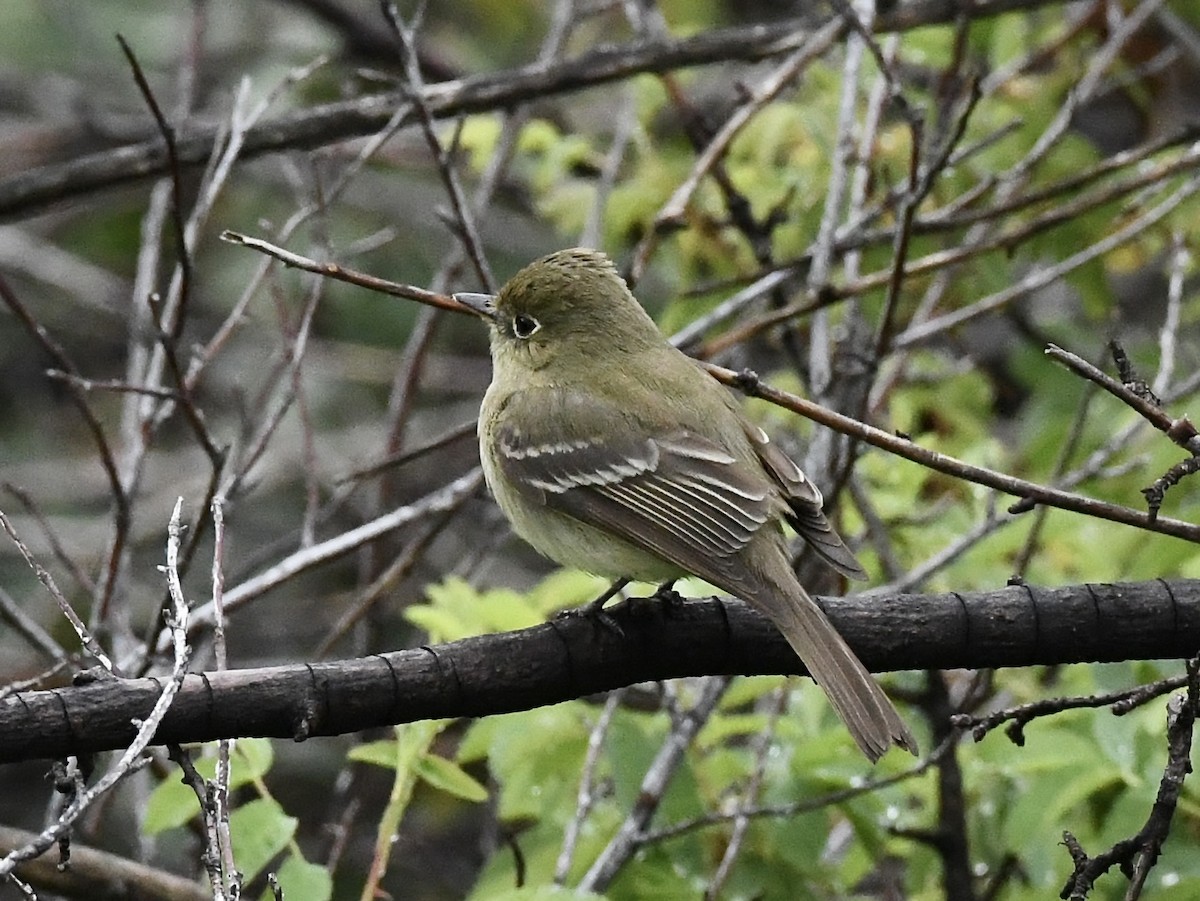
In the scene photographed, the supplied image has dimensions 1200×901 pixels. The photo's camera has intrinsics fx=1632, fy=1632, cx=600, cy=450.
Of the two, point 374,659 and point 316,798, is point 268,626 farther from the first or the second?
point 374,659

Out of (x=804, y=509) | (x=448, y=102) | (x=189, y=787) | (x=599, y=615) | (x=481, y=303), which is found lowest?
(x=189, y=787)

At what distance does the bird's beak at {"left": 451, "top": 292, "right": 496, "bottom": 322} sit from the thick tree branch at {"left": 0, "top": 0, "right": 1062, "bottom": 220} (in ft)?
2.54

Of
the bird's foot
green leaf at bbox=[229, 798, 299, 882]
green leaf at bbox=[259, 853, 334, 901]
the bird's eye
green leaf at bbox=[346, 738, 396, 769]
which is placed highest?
the bird's eye

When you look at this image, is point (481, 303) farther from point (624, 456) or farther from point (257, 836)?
point (257, 836)

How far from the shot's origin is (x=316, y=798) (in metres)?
7.86

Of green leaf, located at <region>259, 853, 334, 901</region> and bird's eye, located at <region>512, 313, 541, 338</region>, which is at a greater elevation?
bird's eye, located at <region>512, 313, 541, 338</region>

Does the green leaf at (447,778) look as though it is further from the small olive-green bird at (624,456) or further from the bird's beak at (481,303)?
the bird's beak at (481,303)

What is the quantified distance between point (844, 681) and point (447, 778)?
2.84 feet

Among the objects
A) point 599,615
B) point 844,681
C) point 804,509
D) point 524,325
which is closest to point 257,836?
point 599,615

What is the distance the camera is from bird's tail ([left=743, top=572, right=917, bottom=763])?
3.13m

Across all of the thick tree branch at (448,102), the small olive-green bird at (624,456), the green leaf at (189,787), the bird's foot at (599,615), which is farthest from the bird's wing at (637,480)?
the thick tree branch at (448,102)

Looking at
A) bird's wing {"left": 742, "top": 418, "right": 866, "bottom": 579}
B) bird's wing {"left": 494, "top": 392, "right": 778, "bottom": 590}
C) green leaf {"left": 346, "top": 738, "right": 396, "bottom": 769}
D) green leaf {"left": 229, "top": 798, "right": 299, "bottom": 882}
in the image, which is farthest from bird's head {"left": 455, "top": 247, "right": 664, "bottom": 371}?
green leaf {"left": 229, "top": 798, "right": 299, "bottom": 882}

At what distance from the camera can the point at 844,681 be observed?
3166 mm

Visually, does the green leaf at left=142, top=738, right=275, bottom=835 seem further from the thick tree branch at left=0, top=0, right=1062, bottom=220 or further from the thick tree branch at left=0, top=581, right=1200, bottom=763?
the thick tree branch at left=0, top=0, right=1062, bottom=220
